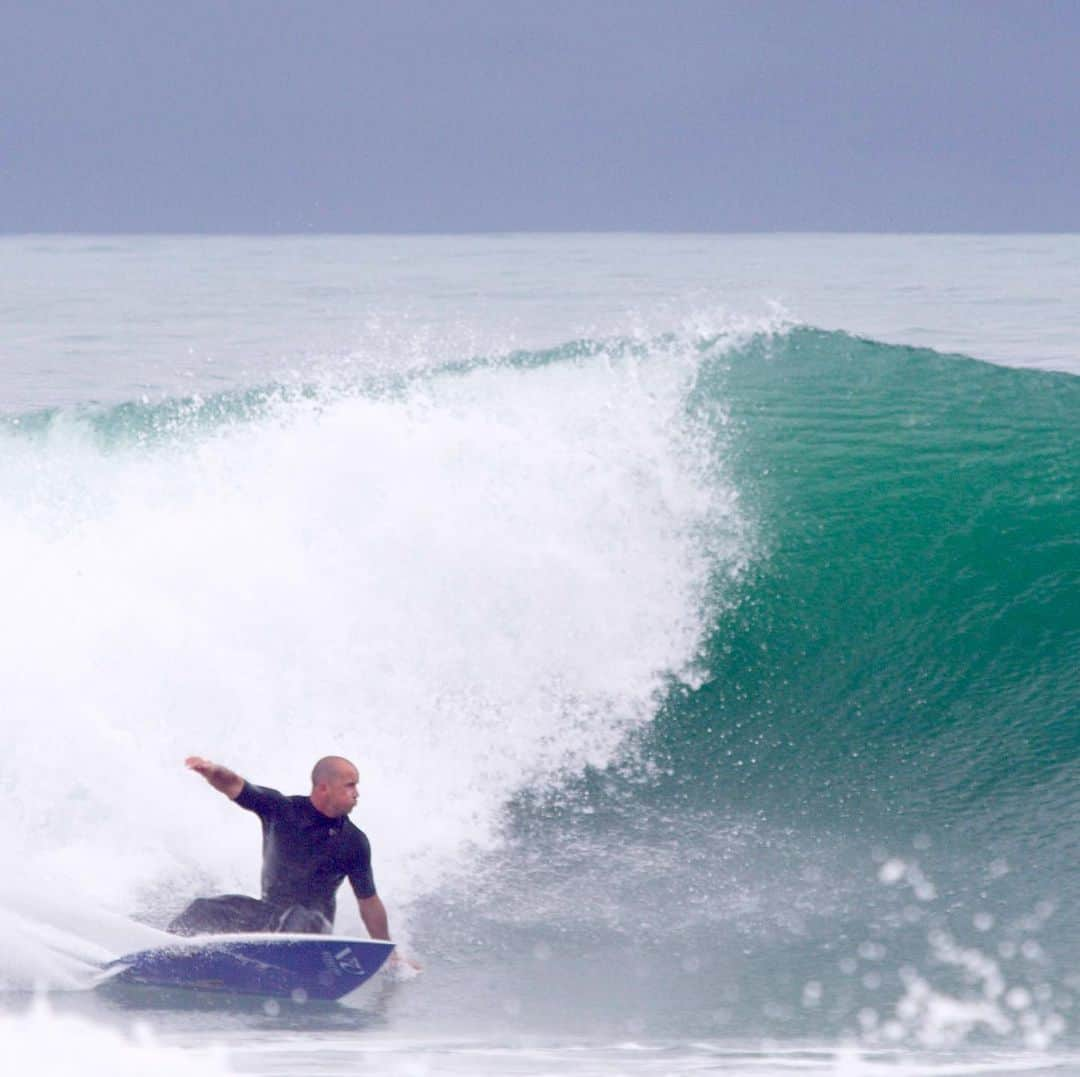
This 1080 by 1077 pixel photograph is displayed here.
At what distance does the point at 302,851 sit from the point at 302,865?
45 millimetres

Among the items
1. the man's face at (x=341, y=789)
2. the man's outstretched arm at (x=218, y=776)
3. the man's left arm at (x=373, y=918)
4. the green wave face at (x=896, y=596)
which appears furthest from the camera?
the green wave face at (x=896, y=596)

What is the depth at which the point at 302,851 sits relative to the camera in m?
5.13

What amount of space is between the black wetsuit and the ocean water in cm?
27

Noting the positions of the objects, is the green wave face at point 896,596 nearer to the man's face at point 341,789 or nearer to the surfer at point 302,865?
the surfer at point 302,865

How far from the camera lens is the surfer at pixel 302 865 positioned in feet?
16.6

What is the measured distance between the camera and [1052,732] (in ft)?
27.2

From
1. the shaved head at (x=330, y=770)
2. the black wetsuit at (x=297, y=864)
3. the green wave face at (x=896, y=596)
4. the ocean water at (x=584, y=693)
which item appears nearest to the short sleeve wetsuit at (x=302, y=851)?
the black wetsuit at (x=297, y=864)

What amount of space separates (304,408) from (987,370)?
5801 mm

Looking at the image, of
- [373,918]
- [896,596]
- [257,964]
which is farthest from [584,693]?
[257,964]

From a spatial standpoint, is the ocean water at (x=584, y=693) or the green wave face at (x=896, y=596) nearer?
the ocean water at (x=584, y=693)

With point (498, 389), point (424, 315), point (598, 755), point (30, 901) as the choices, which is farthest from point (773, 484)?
point (424, 315)

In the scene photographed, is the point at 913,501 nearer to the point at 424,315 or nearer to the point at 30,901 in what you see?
the point at 30,901

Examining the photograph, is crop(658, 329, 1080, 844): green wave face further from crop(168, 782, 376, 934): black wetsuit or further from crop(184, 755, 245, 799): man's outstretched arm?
crop(184, 755, 245, 799): man's outstretched arm

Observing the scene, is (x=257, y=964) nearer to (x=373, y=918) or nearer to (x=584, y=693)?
(x=373, y=918)
